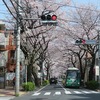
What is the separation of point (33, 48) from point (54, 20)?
75.4 ft

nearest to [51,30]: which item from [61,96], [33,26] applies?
[33,26]

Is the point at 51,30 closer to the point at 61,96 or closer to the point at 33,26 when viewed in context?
the point at 33,26

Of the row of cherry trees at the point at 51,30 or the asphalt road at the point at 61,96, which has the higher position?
the row of cherry trees at the point at 51,30

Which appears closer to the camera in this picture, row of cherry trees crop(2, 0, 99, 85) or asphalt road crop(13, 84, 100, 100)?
asphalt road crop(13, 84, 100, 100)

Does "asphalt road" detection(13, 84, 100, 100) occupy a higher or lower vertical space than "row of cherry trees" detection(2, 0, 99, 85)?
lower

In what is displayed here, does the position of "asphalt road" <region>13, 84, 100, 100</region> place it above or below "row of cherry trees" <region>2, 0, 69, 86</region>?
below

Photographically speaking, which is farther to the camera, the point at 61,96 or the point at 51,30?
the point at 51,30

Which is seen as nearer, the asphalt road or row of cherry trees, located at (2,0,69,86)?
the asphalt road

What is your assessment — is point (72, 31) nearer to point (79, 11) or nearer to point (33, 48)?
point (79, 11)

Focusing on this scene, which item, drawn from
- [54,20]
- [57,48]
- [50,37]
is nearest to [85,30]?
[50,37]

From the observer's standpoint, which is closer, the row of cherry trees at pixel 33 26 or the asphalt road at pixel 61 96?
the asphalt road at pixel 61 96

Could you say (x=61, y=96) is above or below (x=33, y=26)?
below

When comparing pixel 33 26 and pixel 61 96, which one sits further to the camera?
pixel 33 26

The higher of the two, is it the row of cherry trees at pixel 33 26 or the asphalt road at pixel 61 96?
the row of cherry trees at pixel 33 26
